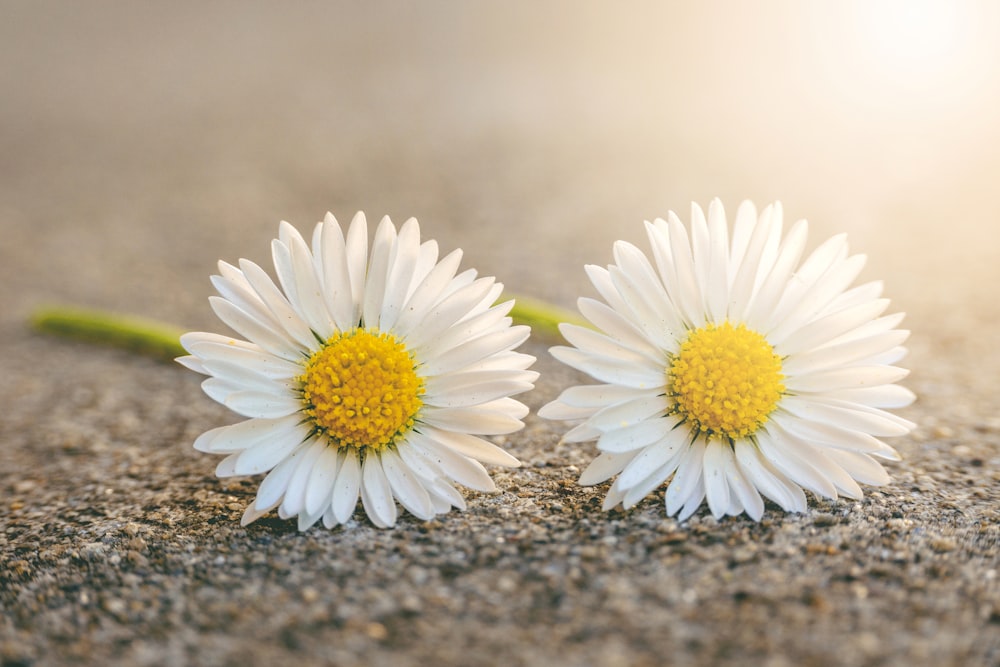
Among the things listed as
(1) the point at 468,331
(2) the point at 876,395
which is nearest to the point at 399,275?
(1) the point at 468,331

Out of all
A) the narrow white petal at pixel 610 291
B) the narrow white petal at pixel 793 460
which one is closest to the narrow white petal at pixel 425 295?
the narrow white petal at pixel 610 291

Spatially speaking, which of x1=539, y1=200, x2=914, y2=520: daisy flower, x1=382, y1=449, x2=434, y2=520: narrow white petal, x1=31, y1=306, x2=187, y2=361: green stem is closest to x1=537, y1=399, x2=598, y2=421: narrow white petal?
x1=539, y1=200, x2=914, y2=520: daisy flower

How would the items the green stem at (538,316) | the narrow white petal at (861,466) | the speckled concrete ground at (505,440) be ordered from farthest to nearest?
the green stem at (538,316) < the narrow white petal at (861,466) < the speckled concrete ground at (505,440)

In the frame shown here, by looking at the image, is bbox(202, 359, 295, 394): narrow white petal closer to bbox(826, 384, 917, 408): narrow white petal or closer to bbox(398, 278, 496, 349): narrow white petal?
bbox(398, 278, 496, 349): narrow white petal

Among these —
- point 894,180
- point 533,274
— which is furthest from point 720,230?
point 894,180

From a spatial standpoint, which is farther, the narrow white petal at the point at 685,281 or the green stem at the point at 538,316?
the green stem at the point at 538,316

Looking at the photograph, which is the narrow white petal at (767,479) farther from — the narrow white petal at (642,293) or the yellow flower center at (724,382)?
the narrow white petal at (642,293)

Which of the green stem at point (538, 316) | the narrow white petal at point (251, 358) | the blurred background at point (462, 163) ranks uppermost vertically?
the blurred background at point (462, 163)

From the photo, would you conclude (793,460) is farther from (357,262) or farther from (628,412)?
(357,262)
